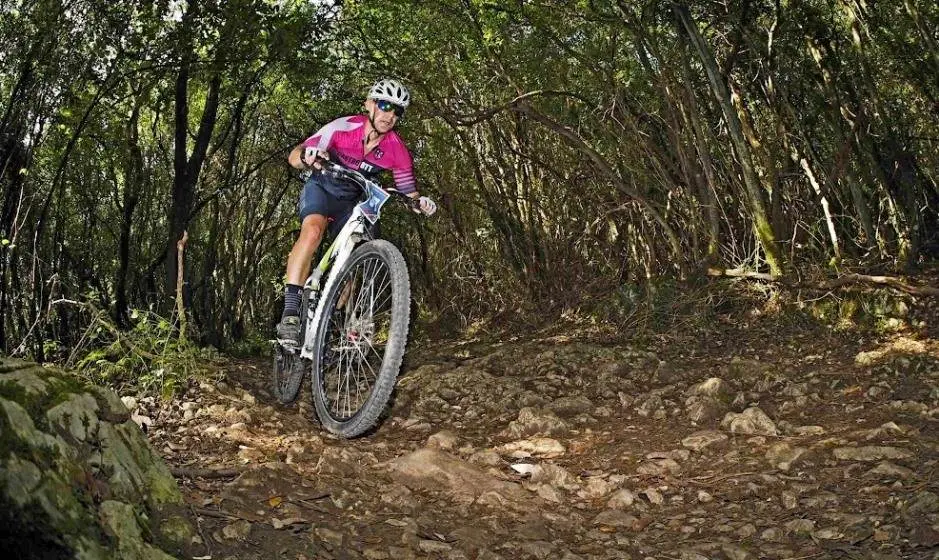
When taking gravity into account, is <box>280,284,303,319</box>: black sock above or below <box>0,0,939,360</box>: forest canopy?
below

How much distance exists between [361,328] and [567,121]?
435 centimetres

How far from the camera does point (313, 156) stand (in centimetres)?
411

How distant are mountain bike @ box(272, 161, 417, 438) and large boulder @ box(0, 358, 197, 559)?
5.13ft

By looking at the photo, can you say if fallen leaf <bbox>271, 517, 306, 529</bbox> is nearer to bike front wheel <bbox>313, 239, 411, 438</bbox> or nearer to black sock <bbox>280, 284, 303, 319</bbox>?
bike front wheel <bbox>313, 239, 411, 438</bbox>

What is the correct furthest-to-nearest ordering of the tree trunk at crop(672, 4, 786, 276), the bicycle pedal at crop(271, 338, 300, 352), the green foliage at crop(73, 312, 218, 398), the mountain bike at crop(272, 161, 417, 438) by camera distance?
the tree trunk at crop(672, 4, 786, 276) < the bicycle pedal at crop(271, 338, 300, 352) < the green foliage at crop(73, 312, 218, 398) < the mountain bike at crop(272, 161, 417, 438)

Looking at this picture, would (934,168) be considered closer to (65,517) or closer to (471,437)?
(471,437)

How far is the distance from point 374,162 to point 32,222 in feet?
21.0

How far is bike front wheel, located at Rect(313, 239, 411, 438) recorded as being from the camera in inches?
147

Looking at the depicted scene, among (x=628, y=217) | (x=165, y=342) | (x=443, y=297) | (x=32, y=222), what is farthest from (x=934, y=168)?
(x=32, y=222)

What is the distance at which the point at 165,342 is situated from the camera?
4.63m

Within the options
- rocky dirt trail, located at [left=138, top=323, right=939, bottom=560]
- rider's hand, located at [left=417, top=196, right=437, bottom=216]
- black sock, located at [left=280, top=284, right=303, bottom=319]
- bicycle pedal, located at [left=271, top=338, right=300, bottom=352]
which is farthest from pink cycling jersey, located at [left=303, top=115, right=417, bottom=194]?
rocky dirt trail, located at [left=138, top=323, right=939, bottom=560]

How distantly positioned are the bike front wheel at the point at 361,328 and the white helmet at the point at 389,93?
31.2 inches

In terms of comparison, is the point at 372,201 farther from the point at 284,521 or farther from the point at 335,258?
the point at 284,521

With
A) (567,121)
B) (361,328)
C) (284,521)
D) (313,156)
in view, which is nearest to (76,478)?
(284,521)
